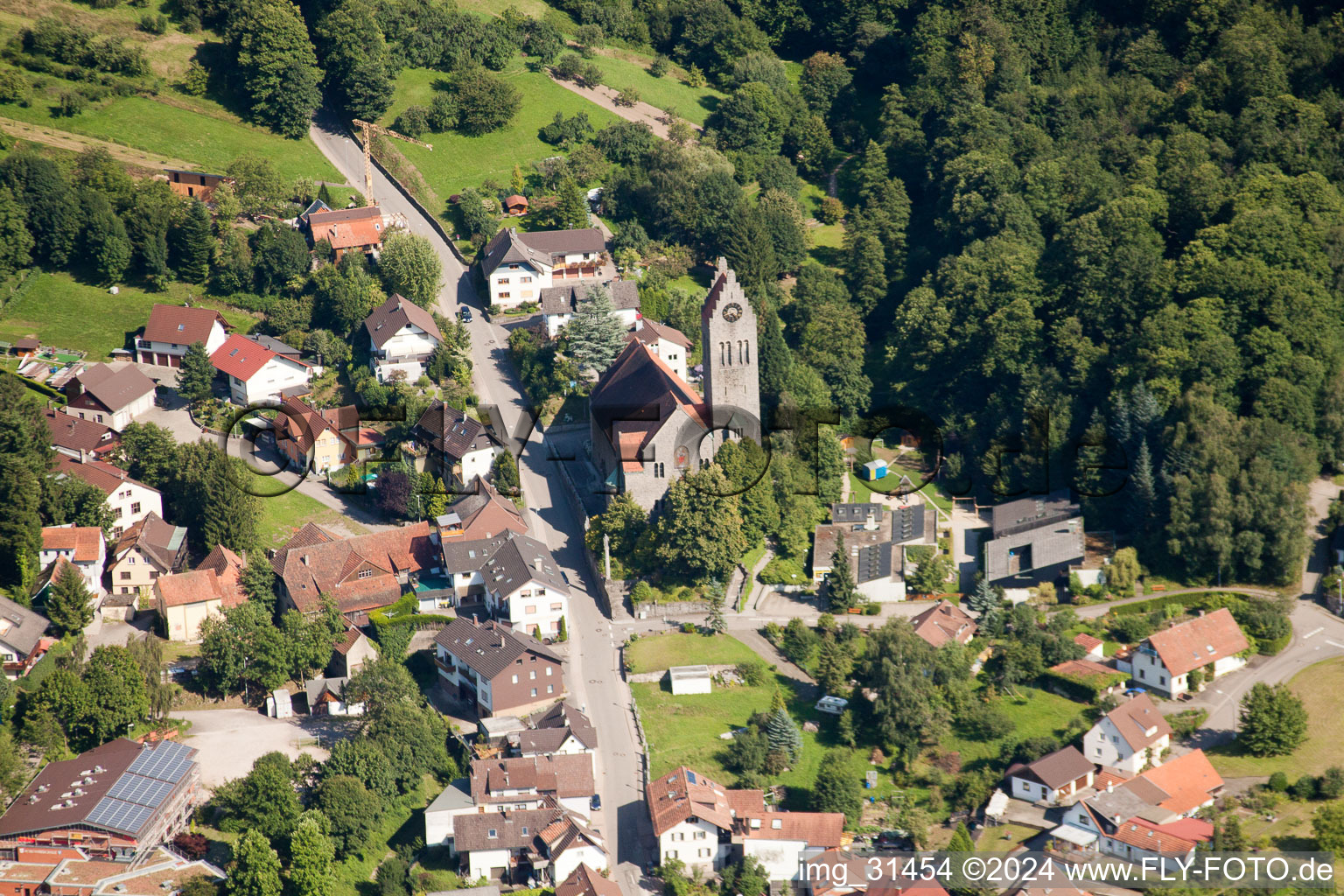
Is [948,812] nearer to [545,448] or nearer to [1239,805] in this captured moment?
[1239,805]

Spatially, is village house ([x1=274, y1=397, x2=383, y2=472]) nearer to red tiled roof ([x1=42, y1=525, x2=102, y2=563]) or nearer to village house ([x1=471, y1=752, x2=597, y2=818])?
red tiled roof ([x1=42, y1=525, x2=102, y2=563])

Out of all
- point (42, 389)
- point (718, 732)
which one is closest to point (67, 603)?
point (42, 389)

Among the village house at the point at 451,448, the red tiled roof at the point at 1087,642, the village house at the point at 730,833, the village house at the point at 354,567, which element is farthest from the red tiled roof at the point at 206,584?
the red tiled roof at the point at 1087,642

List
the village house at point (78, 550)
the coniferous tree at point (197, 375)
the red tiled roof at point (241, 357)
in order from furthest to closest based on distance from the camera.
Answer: the red tiled roof at point (241, 357), the coniferous tree at point (197, 375), the village house at point (78, 550)

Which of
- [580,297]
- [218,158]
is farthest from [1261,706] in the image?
[218,158]

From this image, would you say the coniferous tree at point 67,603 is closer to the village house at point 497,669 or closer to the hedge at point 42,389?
the village house at point 497,669

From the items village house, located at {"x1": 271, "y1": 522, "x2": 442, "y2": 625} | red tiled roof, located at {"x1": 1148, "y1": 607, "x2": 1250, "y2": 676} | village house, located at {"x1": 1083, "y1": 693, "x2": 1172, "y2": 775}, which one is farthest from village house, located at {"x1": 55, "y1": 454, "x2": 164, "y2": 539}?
red tiled roof, located at {"x1": 1148, "y1": 607, "x2": 1250, "y2": 676}
